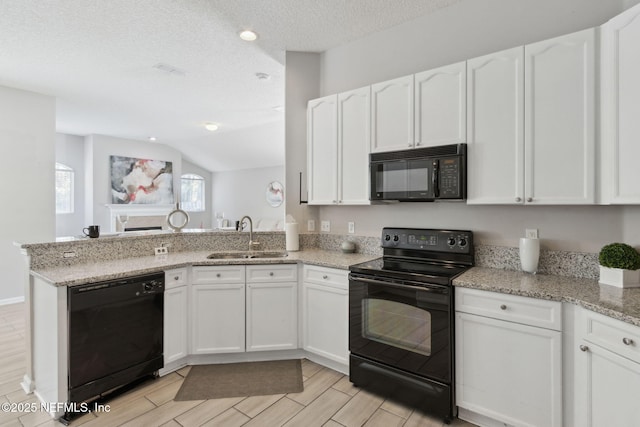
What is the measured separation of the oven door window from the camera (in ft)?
6.70

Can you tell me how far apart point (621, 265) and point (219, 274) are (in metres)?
Result: 2.66

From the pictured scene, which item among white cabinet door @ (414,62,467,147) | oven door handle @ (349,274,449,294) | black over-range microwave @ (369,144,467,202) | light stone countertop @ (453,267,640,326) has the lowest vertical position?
oven door handle @ (349,274,449,294)

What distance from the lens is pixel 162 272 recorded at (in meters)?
2.46

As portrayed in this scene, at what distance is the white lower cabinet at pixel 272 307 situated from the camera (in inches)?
106

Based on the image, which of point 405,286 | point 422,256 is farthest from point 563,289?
point 422,256

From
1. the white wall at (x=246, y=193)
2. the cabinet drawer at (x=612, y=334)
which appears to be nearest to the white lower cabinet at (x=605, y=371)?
the cabinet drawer at (x=612, y=334)

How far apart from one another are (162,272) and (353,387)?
1.70 meters

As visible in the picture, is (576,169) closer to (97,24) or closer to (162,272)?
(162,272)

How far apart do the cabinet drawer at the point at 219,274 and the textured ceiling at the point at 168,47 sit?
7.00ft

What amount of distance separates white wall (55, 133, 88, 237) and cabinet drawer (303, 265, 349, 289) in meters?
6.95

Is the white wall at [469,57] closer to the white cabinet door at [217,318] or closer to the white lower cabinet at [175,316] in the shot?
the white cabinet door at [217,318]

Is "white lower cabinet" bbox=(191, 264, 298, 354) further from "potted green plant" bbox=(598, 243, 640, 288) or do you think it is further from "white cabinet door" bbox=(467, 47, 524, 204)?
"potted green plant" bbox=(598, 243, 640, 288)

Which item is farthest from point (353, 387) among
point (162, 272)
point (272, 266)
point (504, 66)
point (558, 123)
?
point (504, 66)

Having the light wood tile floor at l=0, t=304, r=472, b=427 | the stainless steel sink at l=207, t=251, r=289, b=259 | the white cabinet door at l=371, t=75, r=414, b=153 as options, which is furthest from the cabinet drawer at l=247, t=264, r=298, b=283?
the white cabinet door at l=371, t=75, r=414, b=153
